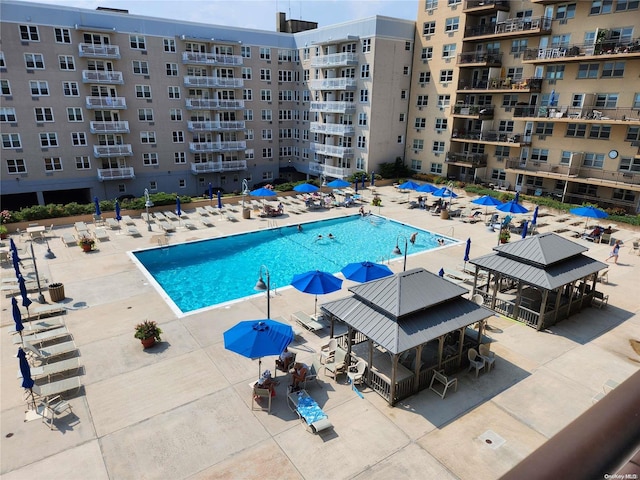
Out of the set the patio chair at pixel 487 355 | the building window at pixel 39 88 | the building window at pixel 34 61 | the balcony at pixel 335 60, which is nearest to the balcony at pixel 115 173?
the building window at pixel 39 88

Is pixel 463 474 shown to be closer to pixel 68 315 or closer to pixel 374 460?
pixel 374 460

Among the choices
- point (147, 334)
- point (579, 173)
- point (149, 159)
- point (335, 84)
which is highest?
point (335, 84)

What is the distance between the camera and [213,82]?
5081cm

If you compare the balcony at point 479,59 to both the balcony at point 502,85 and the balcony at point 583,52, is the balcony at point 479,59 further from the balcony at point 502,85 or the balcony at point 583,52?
the balcony at point 583,52

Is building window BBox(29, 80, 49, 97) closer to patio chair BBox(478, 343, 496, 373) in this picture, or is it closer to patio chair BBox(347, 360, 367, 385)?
patio chair BBox(347, 360, 367, 385)

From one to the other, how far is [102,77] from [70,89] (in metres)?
3.44

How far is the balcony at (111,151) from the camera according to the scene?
45378 millimetres

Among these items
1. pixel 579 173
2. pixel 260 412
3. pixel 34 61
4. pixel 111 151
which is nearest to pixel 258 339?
pixel 260 412

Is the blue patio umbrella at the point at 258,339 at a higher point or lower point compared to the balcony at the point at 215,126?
lower

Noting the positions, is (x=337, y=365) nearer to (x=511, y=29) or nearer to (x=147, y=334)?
(x=147, y=334)

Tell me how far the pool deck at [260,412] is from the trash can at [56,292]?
80 cm

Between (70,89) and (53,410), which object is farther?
(70,89)

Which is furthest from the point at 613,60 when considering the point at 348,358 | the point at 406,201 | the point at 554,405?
the point at 348,358

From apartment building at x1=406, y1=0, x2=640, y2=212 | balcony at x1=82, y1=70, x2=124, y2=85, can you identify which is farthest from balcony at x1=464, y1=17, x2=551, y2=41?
balcony at x1=82, y1=70, x2=124, y2=85
